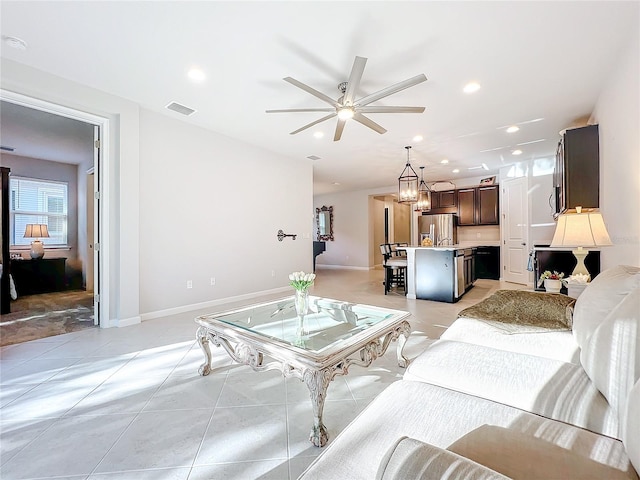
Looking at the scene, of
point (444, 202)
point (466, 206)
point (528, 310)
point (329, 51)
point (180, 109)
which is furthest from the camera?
point (444, 202)

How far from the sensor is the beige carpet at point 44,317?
306 centimetres

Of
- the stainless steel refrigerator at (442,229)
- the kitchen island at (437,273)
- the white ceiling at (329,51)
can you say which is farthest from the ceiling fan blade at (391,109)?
the stainless steel refrigerator at (442,229)

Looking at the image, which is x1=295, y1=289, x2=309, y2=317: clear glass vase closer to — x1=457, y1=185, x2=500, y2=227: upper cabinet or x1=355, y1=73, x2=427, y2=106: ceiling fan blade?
x1=355, y1=73, x2=427, y2=106: ceiling fan blade

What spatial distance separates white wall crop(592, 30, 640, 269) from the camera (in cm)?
225

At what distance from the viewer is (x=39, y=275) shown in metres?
5.14


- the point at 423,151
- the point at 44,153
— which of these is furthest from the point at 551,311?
the point at 44,153

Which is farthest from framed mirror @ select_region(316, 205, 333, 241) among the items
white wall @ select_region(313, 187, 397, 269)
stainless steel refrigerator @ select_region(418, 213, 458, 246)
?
stainless steel refrigerator @ select_region(418, 213, 458, 246)

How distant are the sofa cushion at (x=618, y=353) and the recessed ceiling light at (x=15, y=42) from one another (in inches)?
170

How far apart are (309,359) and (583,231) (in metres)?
2.59

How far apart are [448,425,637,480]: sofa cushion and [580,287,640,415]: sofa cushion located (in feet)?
1.05

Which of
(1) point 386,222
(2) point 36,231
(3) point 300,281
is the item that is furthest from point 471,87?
(1) point 386,222

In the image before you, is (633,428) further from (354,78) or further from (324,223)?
(324,223)

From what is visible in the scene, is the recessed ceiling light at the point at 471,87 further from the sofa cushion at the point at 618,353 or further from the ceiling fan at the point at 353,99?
the sofa cushion at the point at 618,353

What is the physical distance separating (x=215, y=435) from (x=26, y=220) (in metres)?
6.50
